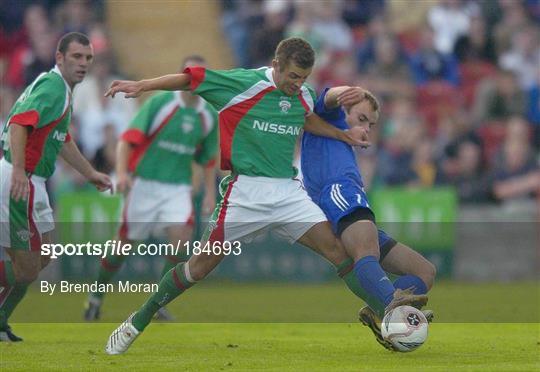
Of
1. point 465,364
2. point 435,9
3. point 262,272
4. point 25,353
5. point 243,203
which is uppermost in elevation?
point 435,9

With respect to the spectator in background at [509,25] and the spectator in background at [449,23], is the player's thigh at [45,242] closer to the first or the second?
the spectator in background at [449,23]

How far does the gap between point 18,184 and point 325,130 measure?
8.35ft

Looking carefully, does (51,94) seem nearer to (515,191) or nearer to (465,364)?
(465,364)

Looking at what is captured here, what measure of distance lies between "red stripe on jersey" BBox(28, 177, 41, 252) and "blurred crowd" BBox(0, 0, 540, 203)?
8129 millimetres

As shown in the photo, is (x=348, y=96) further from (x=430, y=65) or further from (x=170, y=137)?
(x=430, y=65)

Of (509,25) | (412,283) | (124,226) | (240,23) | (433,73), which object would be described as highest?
(509,25)

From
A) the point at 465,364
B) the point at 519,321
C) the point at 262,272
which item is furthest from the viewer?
the point at 262,272

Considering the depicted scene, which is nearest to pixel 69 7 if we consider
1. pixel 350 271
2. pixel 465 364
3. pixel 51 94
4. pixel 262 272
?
pixel 262 272

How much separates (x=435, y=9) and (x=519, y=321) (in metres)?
11.3

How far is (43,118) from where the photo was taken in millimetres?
10906

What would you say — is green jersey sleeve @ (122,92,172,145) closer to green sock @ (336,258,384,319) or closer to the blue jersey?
the blue jersey

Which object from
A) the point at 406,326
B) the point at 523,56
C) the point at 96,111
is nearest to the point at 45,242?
the point at 406,326

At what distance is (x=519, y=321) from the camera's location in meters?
13.3

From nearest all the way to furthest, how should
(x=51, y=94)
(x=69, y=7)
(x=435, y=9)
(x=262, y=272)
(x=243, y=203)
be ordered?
1. (x=243, y=203)
2. (x=51, y=94)
3. (x=262, y=272)
4. (x=69, y=7)
5. (x=435, y=9)
